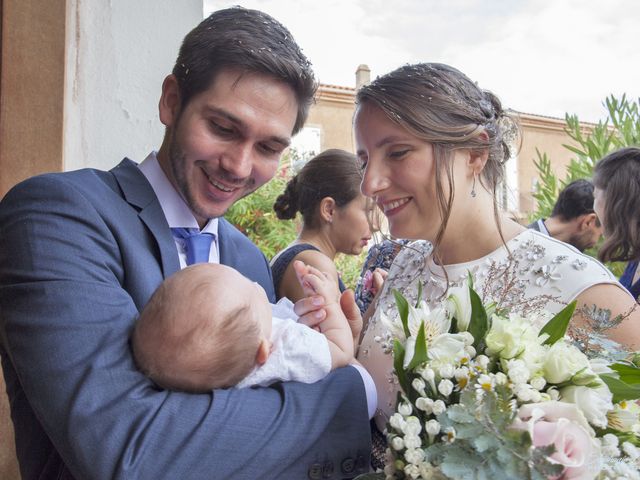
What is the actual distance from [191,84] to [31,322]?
3.05 ft

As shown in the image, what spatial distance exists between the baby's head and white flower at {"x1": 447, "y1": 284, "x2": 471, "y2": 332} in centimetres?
47

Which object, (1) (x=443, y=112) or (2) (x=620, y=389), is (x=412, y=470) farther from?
(1) (x=443, y=112)

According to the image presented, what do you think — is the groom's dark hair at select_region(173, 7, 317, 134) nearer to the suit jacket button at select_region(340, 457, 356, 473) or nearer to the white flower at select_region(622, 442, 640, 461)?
the suit jacket button at select_region(340, 457, 356, 473)

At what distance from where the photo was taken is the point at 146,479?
3.78ft

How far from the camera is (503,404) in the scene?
964 mm

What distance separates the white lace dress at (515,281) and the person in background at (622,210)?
1909mm

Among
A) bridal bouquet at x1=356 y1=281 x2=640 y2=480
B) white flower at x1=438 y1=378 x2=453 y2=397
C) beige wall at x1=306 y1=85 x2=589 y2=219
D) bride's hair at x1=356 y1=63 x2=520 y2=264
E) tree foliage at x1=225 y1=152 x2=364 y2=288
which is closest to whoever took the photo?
bridal bouquet at x1=356 y1=281 x2=640 y2=480

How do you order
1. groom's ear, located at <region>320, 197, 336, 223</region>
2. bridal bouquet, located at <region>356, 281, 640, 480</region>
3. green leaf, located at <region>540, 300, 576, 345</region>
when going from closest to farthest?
bridal bouquet, located at <region>356, 281, 640, 480</region>
green leaf, located at <region>540, 300, 576, 345</region>
groom's ear, located at <region>320, 197, 336, 223</region>

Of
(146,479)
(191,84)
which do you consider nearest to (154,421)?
(146,479)

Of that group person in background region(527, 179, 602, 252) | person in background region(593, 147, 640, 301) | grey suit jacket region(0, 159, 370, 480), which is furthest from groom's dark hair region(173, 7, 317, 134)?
person in background region(527, 179, 602, 252)

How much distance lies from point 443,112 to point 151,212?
1.03m

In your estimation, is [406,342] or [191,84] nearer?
[406,342]

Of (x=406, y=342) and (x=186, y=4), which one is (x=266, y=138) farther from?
(x=186, y=4)

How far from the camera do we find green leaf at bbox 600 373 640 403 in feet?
3.53
